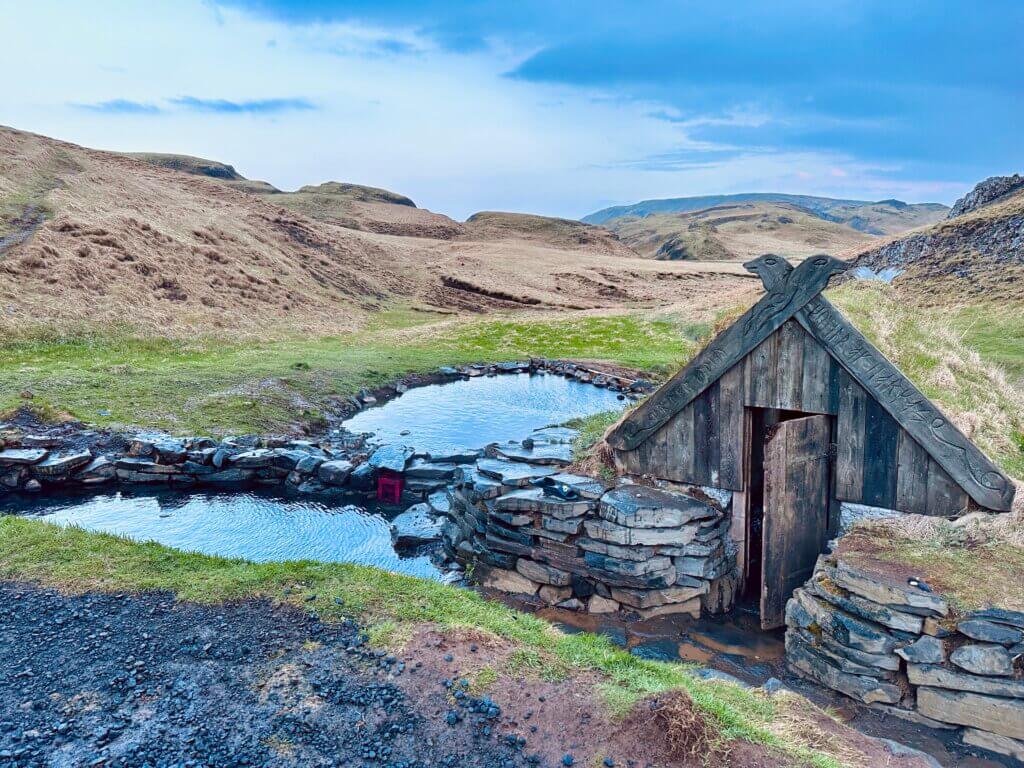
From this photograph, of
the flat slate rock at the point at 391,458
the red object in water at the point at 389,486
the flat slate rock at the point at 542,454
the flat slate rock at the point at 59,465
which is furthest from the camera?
the flat slate rock at the point at 391,458

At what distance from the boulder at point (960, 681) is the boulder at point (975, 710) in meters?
0.07

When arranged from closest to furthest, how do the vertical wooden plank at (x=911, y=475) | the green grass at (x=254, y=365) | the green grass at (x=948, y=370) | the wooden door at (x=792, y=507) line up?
the vertical wooden plank at (x=911, y=475)
the wooden door at (x=792, y=507)
the green grass at (x=948, y=370)
the green grass at (x=254, y=365)

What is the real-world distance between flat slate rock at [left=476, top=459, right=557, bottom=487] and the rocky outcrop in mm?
41625

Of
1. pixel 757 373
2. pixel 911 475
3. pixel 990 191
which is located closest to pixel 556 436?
pixel 757 373

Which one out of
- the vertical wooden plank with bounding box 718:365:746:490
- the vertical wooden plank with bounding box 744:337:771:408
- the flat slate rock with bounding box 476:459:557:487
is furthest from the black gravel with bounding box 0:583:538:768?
the vertical wooden plank with bounding box 744:337:771:408

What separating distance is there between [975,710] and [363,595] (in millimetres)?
7240

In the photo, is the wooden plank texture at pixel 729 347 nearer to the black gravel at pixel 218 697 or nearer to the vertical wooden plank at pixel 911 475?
the vertical wooden plank at pixel 911 475

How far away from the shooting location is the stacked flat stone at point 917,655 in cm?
676

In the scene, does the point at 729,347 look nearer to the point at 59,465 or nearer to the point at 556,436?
the point at 556,436

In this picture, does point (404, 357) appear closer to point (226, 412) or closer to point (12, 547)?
point (226, 412)

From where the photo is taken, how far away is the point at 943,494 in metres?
8.70

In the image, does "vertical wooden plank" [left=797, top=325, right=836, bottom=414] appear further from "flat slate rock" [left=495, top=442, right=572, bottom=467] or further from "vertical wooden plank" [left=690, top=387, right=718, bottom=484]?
"flat slate rock" [left=495, top=442, right=572, bottom=467]

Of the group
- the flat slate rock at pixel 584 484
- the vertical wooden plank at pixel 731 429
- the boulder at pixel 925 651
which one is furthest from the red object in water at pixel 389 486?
the boulder at pixel 925 651

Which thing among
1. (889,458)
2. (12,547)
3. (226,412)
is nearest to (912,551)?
(889,458)
